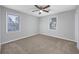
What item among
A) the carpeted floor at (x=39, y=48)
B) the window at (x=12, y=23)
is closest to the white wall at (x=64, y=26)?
the carpeted floor at (x=39, y=48)

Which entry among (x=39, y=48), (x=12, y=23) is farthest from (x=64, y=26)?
(x=12, y=23)

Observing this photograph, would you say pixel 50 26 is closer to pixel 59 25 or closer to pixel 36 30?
pixel 59 25

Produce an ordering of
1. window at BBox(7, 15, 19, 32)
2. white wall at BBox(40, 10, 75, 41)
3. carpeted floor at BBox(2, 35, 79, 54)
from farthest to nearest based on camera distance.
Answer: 1. white wall at BBox(40, 10, 75, 41)
2. window at BBox(7, 15, 19, 32)
3. carpeted floor at BBox(2, 35, 79, 54)

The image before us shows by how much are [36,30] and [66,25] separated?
339cm

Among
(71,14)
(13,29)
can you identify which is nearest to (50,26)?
(71,14)

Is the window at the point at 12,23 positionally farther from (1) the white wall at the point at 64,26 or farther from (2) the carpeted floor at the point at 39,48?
(1) the white wall at the point at 64,26

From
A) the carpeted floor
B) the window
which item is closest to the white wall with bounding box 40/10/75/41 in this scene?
the carpeted floor

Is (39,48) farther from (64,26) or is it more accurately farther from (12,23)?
(64,26)

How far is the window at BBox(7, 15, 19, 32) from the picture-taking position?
4.20 metres

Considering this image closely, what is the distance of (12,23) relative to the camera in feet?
14.8

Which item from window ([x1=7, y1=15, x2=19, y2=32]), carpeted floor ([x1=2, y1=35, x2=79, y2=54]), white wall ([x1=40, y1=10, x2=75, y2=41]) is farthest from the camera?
white wall ([x1=40, y1=10, x2=75, y2=41])

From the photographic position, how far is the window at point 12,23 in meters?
4.20

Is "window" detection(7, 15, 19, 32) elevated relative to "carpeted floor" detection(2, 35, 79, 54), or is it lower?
elevated

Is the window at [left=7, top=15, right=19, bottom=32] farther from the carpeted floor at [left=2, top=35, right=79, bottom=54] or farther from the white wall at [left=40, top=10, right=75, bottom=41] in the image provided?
the white wall at [left=40, top=10, right=75, bottom=41]
